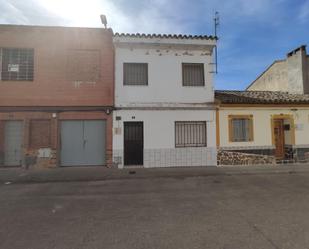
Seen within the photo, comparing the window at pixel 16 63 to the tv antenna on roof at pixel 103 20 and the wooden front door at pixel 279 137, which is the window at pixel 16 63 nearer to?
the tv antenna on roof at pixel 103 20

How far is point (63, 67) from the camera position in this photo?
1162 cm

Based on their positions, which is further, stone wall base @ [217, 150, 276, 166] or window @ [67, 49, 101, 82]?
stone wall base @ [217, 150, 276, 166]

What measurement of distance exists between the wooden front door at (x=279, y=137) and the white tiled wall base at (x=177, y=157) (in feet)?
13.1

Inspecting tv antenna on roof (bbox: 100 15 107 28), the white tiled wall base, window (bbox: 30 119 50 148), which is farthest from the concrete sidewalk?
tv antenna on roof (bbox: 100 15 107 28)

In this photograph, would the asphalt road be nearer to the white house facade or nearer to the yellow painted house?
the white house facade

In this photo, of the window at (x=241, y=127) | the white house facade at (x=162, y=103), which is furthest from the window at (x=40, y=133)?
the window at (x=241, y=127)

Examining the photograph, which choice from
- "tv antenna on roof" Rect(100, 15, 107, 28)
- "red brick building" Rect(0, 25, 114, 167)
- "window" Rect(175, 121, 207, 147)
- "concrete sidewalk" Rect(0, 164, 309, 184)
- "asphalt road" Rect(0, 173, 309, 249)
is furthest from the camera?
"window" Rect(175, 121, 207, 147)

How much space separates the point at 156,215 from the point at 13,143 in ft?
31.2

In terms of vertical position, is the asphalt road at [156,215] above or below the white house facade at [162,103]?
below

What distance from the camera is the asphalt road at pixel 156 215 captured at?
3.89 metres

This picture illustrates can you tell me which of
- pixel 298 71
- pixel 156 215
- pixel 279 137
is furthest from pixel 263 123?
pixel 156 215

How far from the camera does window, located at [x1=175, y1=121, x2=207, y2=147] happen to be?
1194 cm

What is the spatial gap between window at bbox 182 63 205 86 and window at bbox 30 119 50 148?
7.28 meters

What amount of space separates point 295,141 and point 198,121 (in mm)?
5644
